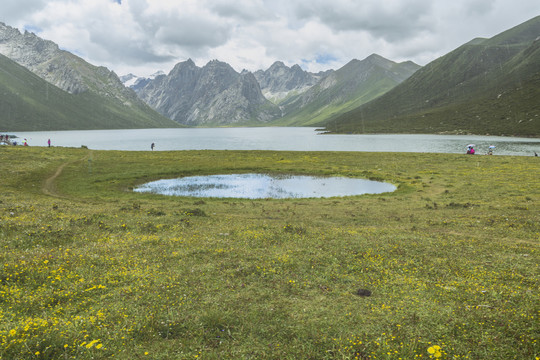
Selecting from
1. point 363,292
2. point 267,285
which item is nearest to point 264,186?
point 267,285

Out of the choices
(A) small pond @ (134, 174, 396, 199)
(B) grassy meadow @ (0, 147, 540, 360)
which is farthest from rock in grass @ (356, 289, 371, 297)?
(A) small pond @ (134, 174, 396, 199)

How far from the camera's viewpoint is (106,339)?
9.31m

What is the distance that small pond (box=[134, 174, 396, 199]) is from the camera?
47438mm

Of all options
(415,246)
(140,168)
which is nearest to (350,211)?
(415,246)

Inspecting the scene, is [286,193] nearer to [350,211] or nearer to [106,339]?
[350,211]

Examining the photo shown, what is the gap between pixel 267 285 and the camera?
1358cm

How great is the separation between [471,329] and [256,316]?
753 cm

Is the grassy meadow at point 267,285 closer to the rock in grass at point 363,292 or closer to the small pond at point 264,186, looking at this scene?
the rock in grass at point 363,292

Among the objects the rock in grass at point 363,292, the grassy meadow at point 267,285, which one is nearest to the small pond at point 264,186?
the grassy meadow at point 267,285

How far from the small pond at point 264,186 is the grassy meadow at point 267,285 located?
17578mm

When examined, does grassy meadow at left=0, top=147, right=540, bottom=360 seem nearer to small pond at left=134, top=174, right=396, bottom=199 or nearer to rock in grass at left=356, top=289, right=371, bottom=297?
rock in grass at left=356, top=289, right=371, bottom=297

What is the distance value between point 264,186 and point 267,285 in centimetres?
4060

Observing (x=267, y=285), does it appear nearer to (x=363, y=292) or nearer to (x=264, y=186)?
(x=363, y=292)

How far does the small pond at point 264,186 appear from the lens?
4744cm
